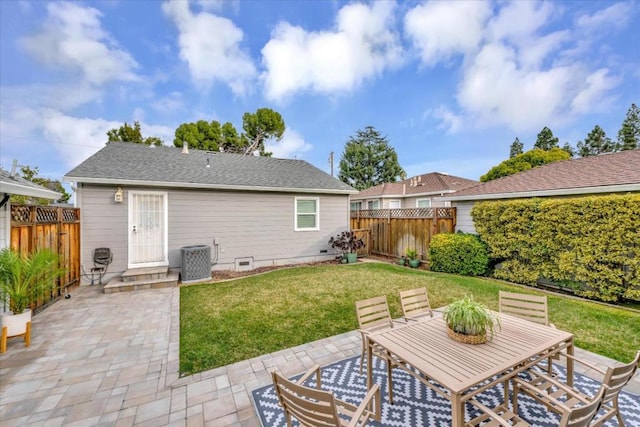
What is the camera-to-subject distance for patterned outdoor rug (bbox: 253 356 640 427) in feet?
7.93

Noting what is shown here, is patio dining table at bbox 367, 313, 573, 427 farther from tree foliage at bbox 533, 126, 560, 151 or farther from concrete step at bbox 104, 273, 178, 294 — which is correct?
tree foliage at bbox 533, 126, 560, 151

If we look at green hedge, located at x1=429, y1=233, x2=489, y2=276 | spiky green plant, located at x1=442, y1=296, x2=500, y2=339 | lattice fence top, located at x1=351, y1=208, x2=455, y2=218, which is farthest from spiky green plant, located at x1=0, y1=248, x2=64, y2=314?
lattice fence top, located at x1=351, y1=208, x2=455, y2=218

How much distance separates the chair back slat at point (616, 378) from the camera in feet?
5.75

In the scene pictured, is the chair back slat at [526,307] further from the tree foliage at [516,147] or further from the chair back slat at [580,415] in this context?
the tree foliage at [516,147]

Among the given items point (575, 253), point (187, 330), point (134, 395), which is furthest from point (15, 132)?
point (575, 253)

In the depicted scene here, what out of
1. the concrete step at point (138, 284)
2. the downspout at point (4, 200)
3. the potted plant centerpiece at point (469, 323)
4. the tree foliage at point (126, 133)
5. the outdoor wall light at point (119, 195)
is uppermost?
the tree foliage at point (126, 133)

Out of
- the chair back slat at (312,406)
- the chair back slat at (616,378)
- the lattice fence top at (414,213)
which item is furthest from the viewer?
the lattice fence top at (414,213)

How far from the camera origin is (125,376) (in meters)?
3.11

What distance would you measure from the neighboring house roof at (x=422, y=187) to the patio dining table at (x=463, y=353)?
14747mm

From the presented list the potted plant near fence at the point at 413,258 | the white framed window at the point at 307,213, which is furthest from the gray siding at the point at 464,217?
the white framed window at the point at 307,213

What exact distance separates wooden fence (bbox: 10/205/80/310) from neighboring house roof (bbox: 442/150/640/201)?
11261 millimetres

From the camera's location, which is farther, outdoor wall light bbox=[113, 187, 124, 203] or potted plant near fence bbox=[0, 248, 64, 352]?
outdoor wall light bbox=[113, 187, 124, 203]

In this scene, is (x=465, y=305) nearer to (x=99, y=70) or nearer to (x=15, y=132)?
(x=99, y=70)

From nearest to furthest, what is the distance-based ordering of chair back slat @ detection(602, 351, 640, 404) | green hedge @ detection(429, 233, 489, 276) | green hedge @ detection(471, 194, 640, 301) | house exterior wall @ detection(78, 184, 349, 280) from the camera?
chair back slat @ detection(602, 351, 640, 404), green hedge @ detection(471, 194, 640, 301), house exterior wall @ detection(78, 184, 349, 280), green hedge @ detection(429, 233, 489, 276)
